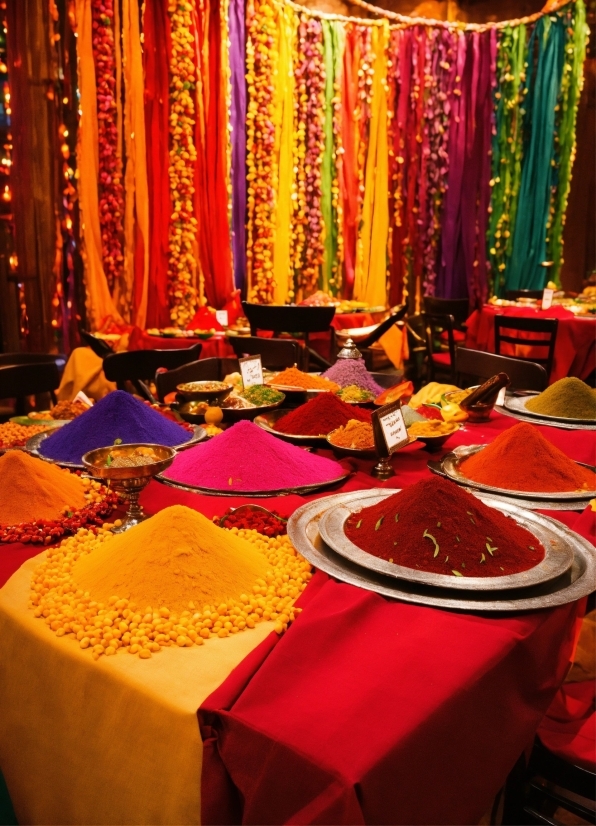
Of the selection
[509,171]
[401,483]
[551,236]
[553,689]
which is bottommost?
[553,689]

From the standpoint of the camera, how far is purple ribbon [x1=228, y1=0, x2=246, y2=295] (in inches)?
198

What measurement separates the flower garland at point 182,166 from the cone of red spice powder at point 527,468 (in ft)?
11.7

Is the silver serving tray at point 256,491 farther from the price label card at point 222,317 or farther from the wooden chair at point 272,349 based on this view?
the price label card at point 222,317

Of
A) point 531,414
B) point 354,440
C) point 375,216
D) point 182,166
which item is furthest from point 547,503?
point 375,216

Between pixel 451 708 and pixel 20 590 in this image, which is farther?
pixel 20 590

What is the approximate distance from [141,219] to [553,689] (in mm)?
4128

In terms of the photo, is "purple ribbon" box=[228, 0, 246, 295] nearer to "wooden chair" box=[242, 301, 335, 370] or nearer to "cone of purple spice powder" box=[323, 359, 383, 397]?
"wooden chair" box=[242, 301, 335, 370]

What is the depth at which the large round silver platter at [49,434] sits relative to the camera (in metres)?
1.56

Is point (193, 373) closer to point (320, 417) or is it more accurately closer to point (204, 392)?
point (204, 392)

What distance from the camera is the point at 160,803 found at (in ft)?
2.56

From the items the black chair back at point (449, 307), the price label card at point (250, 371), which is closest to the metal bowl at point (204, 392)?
the price label card at point (250, 371)

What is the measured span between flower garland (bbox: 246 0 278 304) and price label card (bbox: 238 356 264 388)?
3281 mm

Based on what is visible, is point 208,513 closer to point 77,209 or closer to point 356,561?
point 356,561

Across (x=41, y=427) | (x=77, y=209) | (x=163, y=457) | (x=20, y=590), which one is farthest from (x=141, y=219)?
(x=20, y=590)
